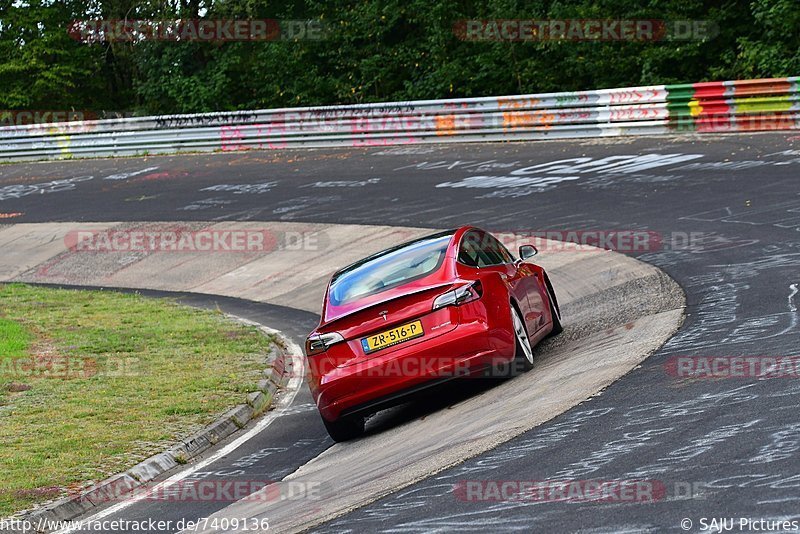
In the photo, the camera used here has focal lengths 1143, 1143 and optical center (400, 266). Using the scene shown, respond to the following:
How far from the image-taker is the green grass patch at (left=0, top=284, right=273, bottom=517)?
9547 mm

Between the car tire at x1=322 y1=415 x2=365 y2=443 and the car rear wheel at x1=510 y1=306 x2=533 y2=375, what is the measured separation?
1432 millimetres

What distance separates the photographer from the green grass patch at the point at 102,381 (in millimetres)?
9547

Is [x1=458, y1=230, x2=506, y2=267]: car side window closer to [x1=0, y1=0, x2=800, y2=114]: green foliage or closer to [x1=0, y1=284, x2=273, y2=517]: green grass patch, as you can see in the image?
[x1=0, y1=284, x2=273, y2=517]: green grass patch

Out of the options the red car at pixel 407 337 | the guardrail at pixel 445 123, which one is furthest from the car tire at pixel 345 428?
the guardrail at pixel 445 123

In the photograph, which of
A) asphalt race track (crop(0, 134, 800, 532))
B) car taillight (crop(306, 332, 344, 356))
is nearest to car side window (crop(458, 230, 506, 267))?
asphalt race track (crop(0, 134, 800, 532))

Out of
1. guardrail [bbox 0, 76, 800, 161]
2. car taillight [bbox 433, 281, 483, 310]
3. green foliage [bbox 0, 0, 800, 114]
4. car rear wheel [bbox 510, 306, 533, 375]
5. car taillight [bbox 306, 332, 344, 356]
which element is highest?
green foliage [bbox 0, 0, 800, 114]

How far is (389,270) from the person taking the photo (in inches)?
406

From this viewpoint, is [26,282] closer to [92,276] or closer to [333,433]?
[92,276]

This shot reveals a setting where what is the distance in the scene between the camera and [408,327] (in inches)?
376

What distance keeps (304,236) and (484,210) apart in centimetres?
351

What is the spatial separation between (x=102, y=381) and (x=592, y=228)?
26.7ft

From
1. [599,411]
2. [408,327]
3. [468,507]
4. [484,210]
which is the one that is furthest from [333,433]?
[484,210]

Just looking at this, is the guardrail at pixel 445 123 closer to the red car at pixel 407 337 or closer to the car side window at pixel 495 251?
the car side window at pixel 495 251

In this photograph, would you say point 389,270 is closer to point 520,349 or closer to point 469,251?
point 469,251
